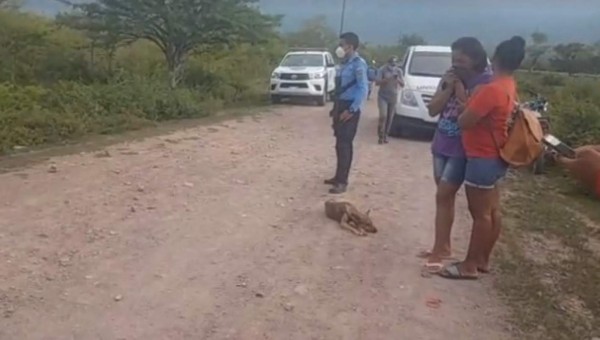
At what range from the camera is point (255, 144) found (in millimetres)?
11953

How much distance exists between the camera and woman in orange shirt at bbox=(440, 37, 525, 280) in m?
4.85

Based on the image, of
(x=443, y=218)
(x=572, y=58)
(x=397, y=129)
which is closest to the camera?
(x=443, y=218)

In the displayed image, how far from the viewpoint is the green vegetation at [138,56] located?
15664 millimetres

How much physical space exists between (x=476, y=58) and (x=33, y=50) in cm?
1716

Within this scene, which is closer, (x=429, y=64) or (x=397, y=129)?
(x=397, y=129)

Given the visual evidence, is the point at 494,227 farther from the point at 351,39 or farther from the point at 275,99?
the point at 275,99

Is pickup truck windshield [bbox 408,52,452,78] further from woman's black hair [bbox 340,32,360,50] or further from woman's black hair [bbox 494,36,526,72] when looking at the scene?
woman's black hair [bbox 494,36,526,72]

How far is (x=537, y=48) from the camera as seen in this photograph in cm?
3581

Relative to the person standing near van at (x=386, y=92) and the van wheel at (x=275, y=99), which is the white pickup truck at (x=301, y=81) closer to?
the van wheel at (x=275, y=99)

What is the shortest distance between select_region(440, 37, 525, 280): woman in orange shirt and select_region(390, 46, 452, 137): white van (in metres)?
7.79

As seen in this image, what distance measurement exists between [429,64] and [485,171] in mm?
9365

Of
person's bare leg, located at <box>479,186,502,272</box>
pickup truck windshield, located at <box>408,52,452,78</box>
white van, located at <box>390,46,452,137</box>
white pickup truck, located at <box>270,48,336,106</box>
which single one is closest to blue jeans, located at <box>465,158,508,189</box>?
person's bare leg, located at <box>479,186,502,272</box>

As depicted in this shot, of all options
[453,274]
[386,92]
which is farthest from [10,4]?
[453,274]

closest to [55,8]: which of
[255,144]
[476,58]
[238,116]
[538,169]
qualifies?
[238,116]
